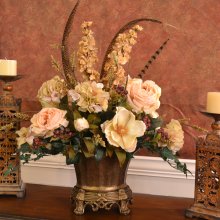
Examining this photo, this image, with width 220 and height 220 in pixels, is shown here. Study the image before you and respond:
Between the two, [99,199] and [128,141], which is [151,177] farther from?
[128,141]

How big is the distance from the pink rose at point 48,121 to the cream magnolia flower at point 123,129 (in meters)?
0.14

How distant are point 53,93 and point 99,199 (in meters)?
0.37

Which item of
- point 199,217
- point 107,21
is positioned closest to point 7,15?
point 107,21

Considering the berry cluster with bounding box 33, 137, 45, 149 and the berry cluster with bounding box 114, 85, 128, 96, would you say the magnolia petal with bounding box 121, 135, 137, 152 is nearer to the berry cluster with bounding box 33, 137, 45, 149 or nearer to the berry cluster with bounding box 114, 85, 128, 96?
the berry cluster with bounding box 114, 85, 128, 96

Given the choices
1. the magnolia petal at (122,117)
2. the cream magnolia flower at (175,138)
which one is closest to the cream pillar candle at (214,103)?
the cream magnolia flower at (175,138)

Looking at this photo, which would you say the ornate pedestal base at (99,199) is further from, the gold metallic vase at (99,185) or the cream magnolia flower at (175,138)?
the cream magnolia flower at (175,138)

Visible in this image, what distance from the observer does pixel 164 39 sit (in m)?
1.62

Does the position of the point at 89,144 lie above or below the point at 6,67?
below

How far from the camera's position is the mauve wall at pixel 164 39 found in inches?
62.0

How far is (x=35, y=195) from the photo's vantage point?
1.50 m

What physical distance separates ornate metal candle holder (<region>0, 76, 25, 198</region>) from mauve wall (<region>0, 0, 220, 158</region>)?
101mm

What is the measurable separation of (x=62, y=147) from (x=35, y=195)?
37 cm

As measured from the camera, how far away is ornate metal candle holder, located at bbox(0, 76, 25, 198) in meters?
1.44

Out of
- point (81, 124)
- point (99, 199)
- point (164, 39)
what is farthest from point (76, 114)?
point (164, 39)
